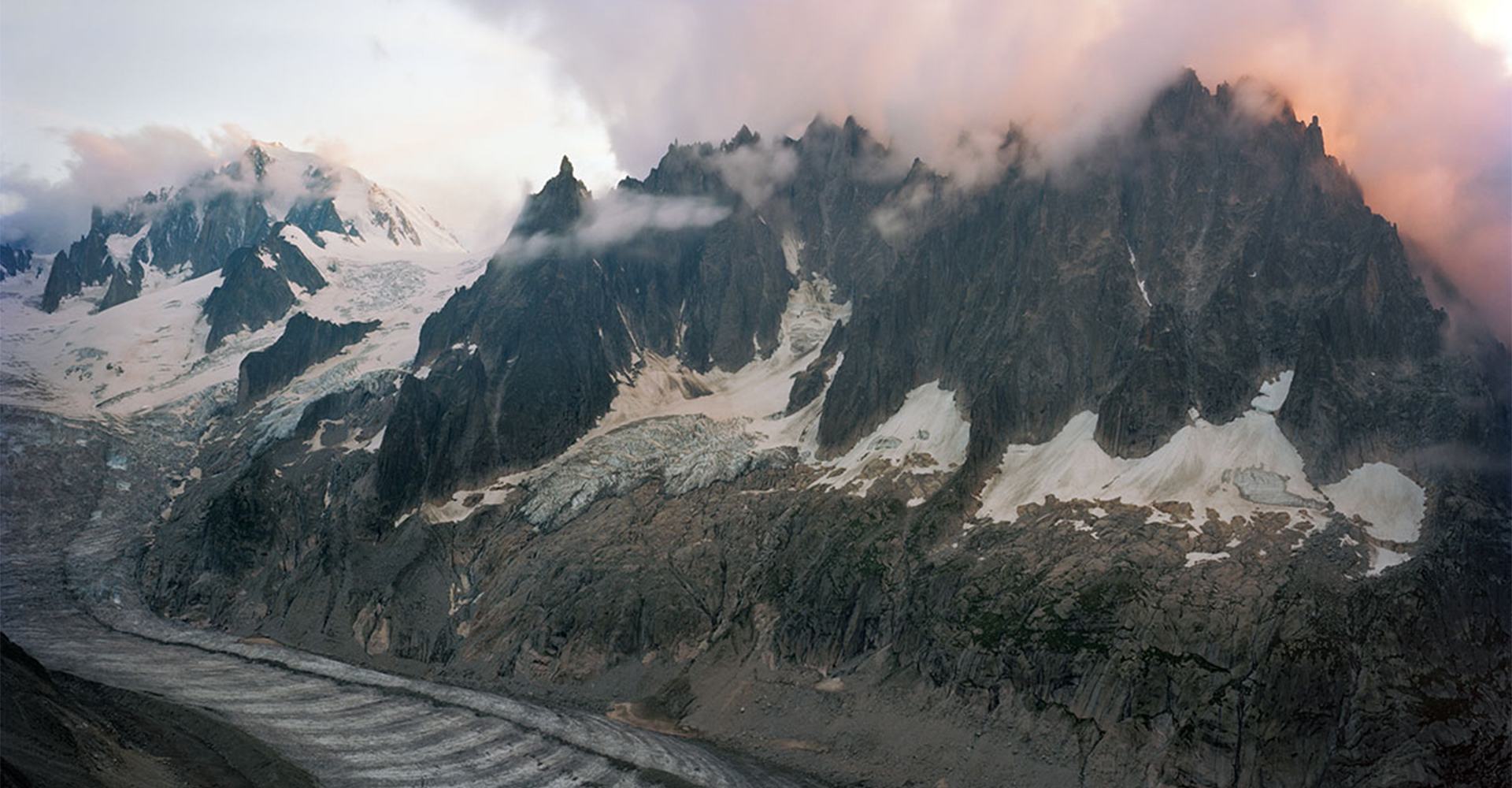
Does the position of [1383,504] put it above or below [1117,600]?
above

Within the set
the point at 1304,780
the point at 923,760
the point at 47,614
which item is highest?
the point at 1304,780

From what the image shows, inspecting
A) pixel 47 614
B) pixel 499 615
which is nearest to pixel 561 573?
pixel 499 615

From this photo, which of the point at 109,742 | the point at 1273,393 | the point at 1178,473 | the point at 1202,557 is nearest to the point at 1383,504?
the point at 1178,473

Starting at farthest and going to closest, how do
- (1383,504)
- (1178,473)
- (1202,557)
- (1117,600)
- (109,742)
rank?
1. (1178,473)
2. (1383,504)
3. (1202,557)
4. (1117,600)
5. (109,742)

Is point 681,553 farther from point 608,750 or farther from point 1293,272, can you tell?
point 1293,272

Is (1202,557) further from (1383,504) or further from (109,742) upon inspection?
(109,742)

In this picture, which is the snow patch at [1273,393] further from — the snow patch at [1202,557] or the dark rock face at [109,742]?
the dark rock face at [109,742]

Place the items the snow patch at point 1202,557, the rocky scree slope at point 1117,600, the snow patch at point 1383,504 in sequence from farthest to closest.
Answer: the snow patch at point 1202,557, the snow patch at point 1383,504, the rocky scree slope at point 1117,600

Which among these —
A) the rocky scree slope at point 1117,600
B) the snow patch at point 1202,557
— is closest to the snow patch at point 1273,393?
the rocky scree slope at point 1117,600

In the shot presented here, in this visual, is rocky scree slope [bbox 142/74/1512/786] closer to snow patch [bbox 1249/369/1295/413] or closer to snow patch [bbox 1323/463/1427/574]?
snow patch [bbox 1249/369/1295/413]
